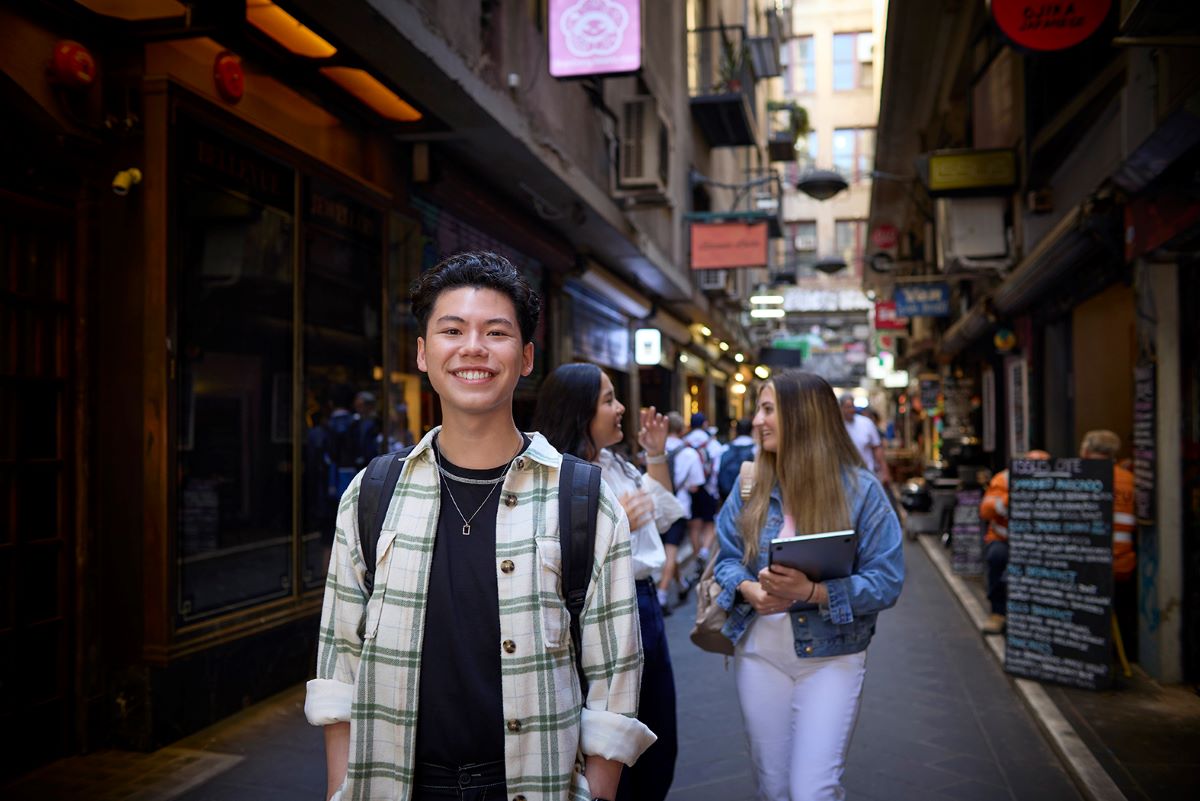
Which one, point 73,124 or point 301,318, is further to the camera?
point 301,318

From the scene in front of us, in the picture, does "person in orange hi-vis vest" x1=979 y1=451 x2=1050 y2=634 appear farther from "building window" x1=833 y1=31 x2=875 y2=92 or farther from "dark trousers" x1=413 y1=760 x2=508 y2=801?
"building window" x1=833 y1=31 x2=875 y2=92

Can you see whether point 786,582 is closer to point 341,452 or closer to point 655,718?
point 655,718

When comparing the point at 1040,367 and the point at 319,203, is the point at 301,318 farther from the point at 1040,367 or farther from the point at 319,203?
the point at 1040,367

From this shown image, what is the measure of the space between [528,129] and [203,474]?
15.0 ft

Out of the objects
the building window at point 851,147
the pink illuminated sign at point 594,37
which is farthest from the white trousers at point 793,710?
the building window at point 851,147

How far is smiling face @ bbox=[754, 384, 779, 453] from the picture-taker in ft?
12.2

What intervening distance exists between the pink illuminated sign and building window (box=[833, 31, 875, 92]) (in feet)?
145

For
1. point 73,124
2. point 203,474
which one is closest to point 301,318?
point 203,474

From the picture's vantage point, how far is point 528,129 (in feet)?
29.1

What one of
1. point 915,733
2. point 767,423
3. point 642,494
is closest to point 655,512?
point 642,494

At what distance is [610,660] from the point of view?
6.93ft

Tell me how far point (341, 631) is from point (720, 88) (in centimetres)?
2153

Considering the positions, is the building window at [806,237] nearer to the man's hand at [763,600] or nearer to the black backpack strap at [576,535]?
the man's hand at [763,600]

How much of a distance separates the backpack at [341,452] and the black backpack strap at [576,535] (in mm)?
5502
